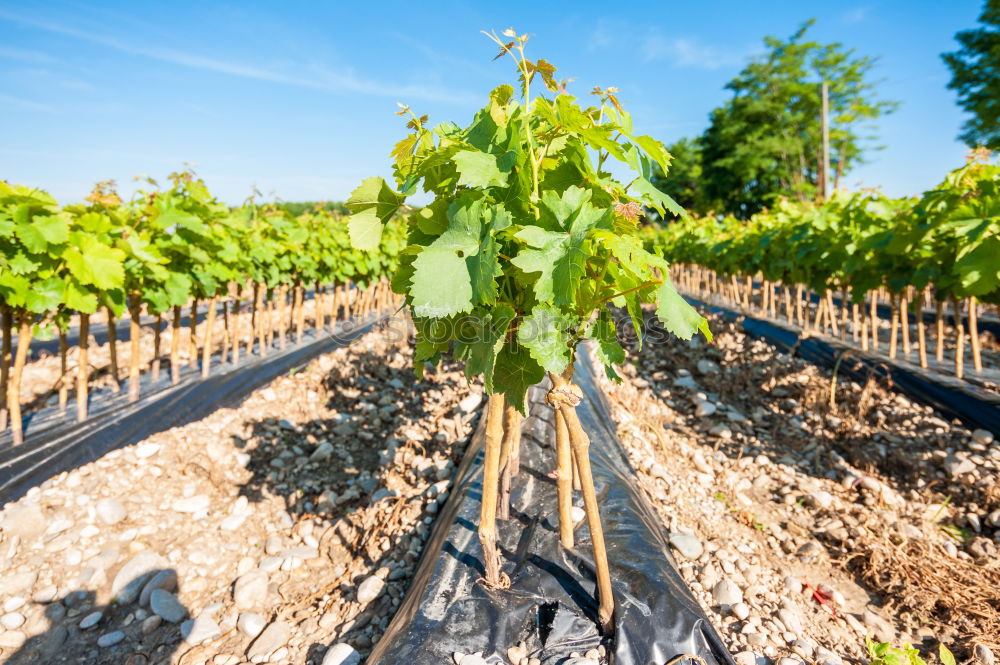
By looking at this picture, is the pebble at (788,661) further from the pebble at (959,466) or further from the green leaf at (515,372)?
the pebble at (959,466)

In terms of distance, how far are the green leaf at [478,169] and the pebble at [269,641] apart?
225 centimetres

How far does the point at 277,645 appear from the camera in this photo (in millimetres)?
2479

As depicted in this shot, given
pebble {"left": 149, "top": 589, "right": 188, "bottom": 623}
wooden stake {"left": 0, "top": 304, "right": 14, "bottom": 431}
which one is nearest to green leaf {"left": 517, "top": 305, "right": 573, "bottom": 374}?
pebble {"left": 149, "top": 589, "right": 188, "bottom": 623}

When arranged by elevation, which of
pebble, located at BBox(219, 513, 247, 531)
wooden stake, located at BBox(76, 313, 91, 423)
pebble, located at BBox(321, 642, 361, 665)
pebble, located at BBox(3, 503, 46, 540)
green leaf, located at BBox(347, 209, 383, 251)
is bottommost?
pebble, located at BBox(321, 642, 361, 665)

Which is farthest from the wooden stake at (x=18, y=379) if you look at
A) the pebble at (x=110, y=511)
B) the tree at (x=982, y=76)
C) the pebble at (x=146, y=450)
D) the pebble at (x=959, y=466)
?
the tree at (x=982, y=76)

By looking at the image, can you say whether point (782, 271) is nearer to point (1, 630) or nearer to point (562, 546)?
point (562, 546)

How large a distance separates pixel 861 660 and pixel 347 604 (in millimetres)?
2276

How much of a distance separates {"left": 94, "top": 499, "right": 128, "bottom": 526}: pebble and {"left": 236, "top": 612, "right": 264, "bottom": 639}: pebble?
55.1 inches

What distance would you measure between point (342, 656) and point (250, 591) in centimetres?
100

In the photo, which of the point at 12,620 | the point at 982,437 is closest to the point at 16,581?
the point at 12,620

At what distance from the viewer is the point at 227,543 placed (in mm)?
3465

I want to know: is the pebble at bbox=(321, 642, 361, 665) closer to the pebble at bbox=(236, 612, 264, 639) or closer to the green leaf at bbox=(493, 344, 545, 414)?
the pebble at bbox=(236, 612, 264, 639)

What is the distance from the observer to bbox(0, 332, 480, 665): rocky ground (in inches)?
105

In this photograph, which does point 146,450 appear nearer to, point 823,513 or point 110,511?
point 110,511
